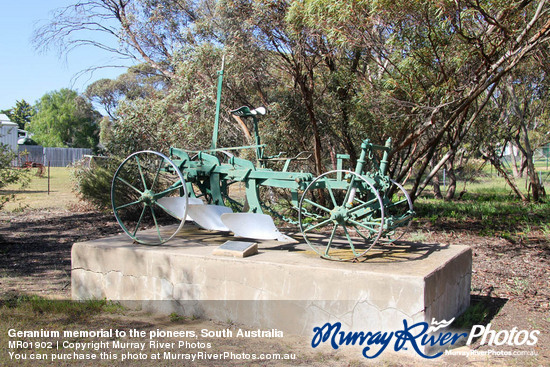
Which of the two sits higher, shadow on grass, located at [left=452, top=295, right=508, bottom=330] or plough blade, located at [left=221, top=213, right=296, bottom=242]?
plough blade, located at [left=221, top=213, right=296, bottom=242]

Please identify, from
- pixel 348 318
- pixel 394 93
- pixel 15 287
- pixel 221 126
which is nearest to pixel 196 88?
pixel 221 126

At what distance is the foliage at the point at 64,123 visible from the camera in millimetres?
53406

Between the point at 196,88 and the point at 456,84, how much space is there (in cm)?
526

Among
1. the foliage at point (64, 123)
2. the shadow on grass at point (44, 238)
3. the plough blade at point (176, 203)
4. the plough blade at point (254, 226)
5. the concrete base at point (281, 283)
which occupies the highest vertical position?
the foliage at point (64, 123)

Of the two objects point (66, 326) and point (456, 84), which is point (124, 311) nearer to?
point (66, 326)

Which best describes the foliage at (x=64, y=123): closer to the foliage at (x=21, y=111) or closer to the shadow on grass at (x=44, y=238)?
the foliage at (x=21, y=111)

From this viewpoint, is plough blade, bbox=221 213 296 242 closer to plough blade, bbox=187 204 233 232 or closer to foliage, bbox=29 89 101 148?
plough blade, bbox=187 204 233 232

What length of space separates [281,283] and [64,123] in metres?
55.2

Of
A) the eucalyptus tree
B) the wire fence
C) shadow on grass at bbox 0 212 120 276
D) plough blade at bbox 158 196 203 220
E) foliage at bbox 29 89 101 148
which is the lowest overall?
shadow on grass at bbox 0 212 120 276

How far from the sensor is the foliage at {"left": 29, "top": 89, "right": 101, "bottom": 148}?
53.4m
